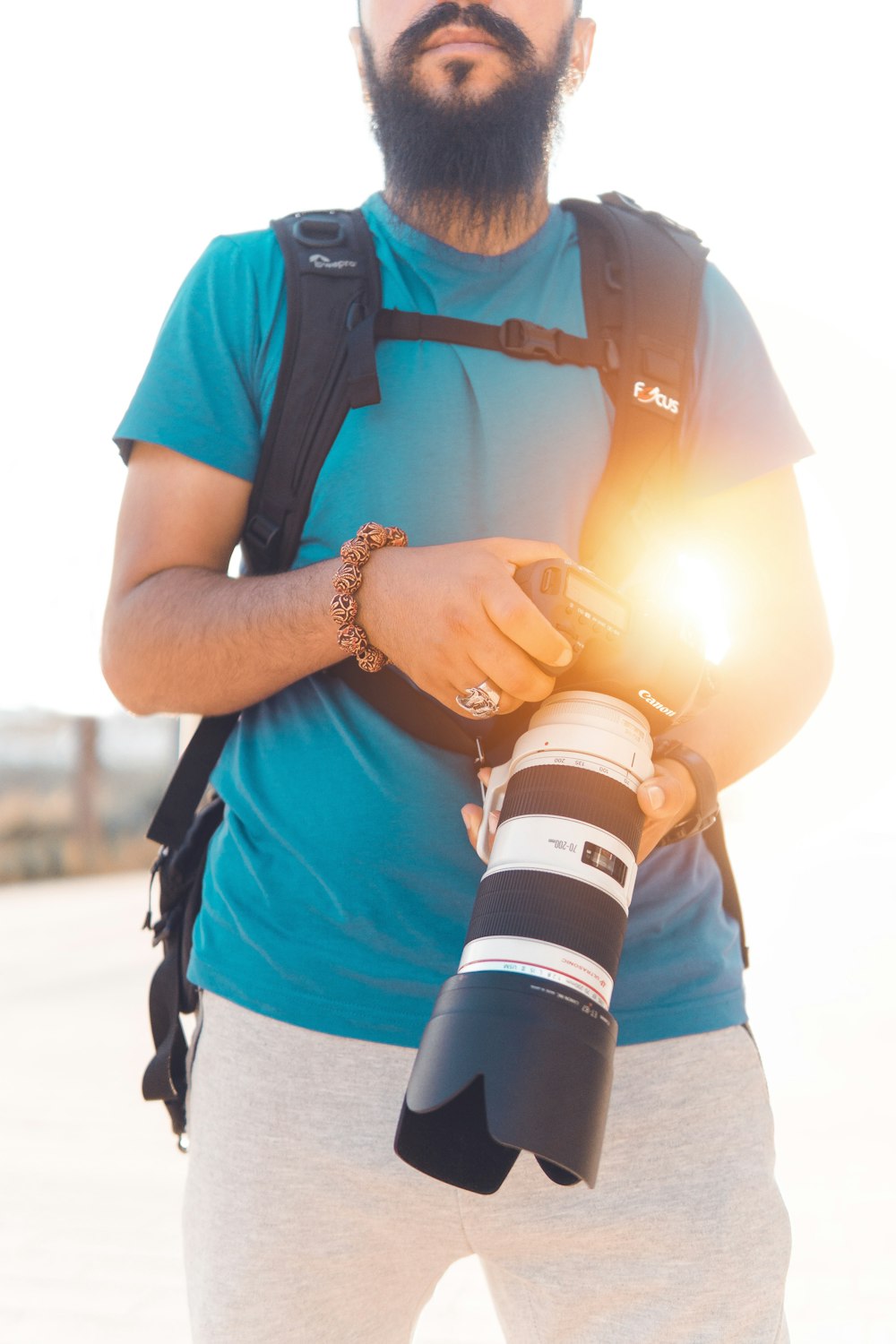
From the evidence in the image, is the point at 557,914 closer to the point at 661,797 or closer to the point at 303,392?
the point at 661,797

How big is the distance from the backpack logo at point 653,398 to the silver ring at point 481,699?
1.55ft

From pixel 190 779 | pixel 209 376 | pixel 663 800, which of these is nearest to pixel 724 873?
pixel 663 800

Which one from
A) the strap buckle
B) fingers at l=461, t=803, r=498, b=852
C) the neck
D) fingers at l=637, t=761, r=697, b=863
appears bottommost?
fingers at l=461, t=803, r=498, b=852

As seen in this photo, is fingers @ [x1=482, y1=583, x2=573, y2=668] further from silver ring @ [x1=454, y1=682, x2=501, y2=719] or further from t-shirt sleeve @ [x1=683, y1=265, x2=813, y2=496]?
t-shirt sleeve @ [x1=683, y1=265, x2=813, y2=496]

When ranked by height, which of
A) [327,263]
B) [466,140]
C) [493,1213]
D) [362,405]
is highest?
[466,140]

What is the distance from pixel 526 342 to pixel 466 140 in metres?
0.29

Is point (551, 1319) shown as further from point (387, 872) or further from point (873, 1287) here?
point (873, 1287)

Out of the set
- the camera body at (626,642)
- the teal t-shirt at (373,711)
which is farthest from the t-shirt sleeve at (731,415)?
the camera body at (626,642)

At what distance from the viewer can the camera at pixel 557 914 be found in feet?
3.58

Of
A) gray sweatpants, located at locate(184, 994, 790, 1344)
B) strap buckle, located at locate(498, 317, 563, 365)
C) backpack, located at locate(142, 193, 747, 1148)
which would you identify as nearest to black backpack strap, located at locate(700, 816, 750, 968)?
backpack, located at locate(142, 193, 747, 1148)

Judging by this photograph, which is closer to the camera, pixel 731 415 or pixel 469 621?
pixel 469 621

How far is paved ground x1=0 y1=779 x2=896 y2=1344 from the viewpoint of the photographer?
346cm

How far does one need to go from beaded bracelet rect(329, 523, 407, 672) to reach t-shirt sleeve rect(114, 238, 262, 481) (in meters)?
0.26

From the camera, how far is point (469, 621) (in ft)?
3.77
